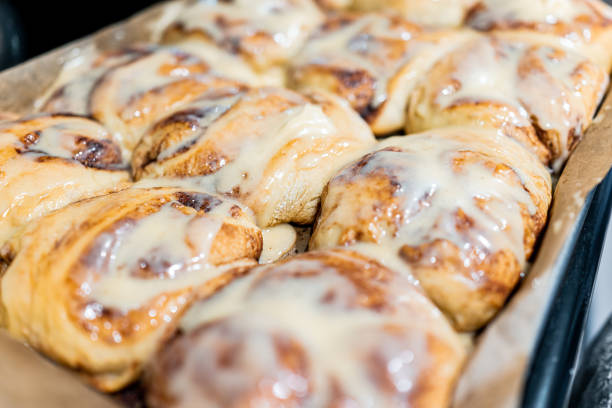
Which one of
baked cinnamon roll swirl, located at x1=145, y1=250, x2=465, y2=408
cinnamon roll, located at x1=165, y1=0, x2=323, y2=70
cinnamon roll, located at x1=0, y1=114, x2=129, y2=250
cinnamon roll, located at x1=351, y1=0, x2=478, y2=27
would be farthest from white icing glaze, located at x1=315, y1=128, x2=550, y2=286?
cinnamon roll, located at x1=351, y1=0, x2=478, y2=27

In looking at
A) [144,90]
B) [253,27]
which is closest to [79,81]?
[144,90]

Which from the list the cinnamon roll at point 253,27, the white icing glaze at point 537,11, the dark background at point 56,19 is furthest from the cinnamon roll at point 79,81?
the white icing glaze at point 537,11

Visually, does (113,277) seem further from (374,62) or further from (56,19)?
(56,19)

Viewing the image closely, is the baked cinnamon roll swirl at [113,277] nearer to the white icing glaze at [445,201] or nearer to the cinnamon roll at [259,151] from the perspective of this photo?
the cinnamon roll at [259,151]

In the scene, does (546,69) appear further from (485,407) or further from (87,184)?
(87,184)

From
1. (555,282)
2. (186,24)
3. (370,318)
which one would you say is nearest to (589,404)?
(555,282)

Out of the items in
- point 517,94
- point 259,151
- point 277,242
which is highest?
point 259,151

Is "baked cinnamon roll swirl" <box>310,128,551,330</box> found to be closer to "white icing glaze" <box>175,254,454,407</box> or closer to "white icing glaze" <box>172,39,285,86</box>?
"white icing glaze" <box>175,254,454,407</box>
